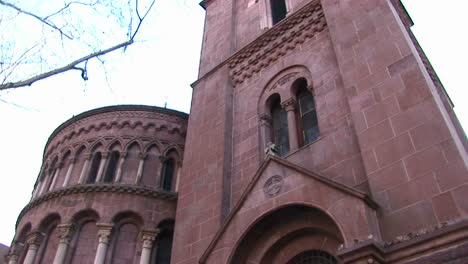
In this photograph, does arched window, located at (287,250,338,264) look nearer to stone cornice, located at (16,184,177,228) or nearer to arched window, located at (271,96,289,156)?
arched window, located at (271,96,289,156)

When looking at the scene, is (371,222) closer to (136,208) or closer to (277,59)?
(277,59)

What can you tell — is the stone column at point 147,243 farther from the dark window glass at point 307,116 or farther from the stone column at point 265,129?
the dark window glass at point 307,116

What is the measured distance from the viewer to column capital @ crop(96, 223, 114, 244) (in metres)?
15.8

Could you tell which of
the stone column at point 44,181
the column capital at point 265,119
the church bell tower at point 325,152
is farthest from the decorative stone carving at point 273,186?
the stone column at point 44,181

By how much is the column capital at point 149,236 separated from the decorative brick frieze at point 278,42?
6625mm

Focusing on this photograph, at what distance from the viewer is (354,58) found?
33.5 feet

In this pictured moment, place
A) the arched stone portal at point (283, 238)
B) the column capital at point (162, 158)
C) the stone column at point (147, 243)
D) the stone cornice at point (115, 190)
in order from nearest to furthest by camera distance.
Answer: the arched stone portal at point (283, 238)
the stone column at point (147, 243)
the stone cornice at point (115, 190)
the column capital at point (162, 158)

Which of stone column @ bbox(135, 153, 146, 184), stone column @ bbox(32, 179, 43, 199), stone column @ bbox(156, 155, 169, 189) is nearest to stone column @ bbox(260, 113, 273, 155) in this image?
stone column @ bbox(156, 155, 169, 189)

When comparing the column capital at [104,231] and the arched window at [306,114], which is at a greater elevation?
the arched window at [306,114]

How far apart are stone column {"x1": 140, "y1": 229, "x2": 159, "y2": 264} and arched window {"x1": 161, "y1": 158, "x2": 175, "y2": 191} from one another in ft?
8.19

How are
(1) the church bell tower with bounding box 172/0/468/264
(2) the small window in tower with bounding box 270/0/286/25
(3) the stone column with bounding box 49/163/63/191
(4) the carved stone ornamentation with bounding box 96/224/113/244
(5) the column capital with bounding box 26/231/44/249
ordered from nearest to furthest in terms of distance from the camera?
(1) the church bell tower with bounding box 172/0/468/264
(4) the carved stone ornamentation with bounding box 96/224/113/244
(2) the small window in tower with bounding box 270/0/286/25
(5) the column capital with bounding box 26/231/44/249
(3) the stone column with bounding box 49/163/63/191

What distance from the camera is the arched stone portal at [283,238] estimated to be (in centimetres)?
Answer: 878

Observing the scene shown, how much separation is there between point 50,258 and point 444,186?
14.7m

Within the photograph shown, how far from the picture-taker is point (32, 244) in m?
16.9
